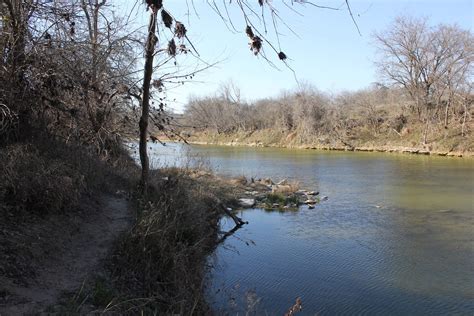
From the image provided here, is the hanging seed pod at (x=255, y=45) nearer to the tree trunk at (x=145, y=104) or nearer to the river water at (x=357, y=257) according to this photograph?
the river water at (x=357, y=257)

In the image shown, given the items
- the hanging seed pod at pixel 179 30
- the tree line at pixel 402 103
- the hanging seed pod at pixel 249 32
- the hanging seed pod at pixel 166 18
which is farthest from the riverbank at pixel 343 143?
the hanging seed pod at pixel 249 32

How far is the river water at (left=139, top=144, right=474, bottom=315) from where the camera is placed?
7.72 metres

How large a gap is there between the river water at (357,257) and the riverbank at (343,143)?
10.7m

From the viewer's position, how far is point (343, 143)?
46406 mm

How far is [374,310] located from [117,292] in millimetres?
4371

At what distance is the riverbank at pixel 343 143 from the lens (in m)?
36.1

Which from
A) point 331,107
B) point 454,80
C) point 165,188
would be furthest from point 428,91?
point 165,188

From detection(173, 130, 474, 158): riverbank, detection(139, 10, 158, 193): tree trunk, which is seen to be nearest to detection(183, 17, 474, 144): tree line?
detection(173, 130, 474, 158): riverbank

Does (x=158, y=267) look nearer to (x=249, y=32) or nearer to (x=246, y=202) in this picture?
(x=249, y=32)

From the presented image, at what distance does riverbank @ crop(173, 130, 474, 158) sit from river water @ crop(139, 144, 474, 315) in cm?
1069

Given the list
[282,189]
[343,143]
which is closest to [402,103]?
[343,143]

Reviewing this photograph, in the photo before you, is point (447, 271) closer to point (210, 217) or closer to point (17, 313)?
point (210, 217)

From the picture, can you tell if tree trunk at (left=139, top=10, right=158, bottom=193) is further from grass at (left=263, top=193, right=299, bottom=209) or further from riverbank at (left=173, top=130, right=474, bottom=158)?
riverbank at (left=173, top=130, right=474, bottom=158)

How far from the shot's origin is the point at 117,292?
5027 millimetres
